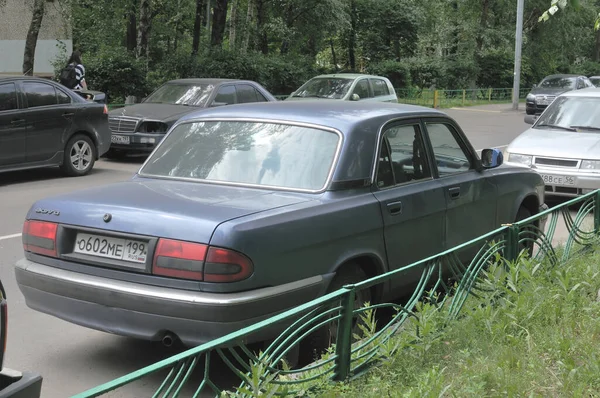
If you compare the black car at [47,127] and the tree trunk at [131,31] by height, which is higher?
the tree trunk at [131,31]

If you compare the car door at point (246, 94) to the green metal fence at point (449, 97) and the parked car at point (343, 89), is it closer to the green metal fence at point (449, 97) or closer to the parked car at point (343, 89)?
the parked car at point (343, 89)

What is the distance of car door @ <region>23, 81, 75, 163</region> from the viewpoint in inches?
472

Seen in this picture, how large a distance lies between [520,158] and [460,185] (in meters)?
5.47

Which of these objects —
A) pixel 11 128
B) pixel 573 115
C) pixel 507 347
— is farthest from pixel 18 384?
pixel 573 115

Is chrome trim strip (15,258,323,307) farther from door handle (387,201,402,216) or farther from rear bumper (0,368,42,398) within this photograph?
rear bumper (0,368,42,398)

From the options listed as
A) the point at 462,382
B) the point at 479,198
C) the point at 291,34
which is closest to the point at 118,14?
the point at 291,34

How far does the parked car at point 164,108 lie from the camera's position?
47.1 feet

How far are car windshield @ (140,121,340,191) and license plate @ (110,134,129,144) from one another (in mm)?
9275

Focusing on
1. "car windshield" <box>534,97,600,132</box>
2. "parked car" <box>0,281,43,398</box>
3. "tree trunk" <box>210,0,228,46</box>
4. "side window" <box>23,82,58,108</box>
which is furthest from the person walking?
"parked car" <box>0,281,43,398</box>

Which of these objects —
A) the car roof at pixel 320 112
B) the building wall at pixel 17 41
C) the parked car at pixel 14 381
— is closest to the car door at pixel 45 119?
the car roof at pixel 320 112

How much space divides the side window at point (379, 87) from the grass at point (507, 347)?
50.0ft

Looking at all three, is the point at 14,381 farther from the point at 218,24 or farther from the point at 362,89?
the point at 218,24

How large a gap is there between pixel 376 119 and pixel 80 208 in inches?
80.1

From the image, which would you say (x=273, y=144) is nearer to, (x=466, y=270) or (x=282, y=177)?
(x=282, y=177)
